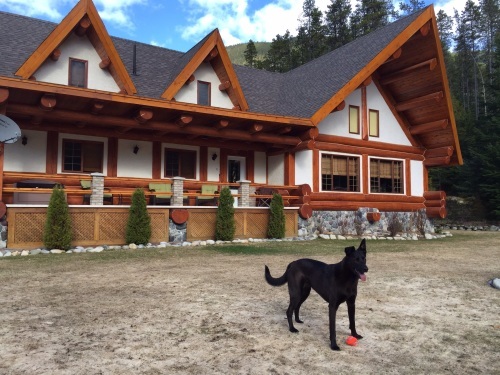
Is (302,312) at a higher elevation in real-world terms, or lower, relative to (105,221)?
lower

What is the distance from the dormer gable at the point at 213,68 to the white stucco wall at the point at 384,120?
24.4ft

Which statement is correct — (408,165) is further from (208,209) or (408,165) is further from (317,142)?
(208,209)

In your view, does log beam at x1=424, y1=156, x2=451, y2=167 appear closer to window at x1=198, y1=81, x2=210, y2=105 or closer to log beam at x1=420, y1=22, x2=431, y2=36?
log beam at x1=420, y1=22, x2=431, y2=36

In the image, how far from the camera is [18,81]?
11.1 m

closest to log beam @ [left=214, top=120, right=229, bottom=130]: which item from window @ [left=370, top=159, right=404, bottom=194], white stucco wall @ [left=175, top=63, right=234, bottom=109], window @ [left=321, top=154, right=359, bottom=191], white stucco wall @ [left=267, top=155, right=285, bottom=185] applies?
white stucco wall @ [left=175, top=63, right=234, bottom=109]

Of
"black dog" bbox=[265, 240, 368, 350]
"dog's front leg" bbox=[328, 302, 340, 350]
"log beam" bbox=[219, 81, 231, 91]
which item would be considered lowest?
"dog's front leg" bbox=[328, 302, 340, 350]

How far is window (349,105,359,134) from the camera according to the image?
1934cm

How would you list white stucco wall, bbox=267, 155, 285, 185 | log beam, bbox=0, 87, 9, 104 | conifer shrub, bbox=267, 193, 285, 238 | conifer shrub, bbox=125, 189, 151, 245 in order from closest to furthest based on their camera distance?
log beam, bbox=0, 87, 9, 104 < conifer shrub, bbox=125, 189, 151, 245 < conifer shrub, bbox=267, 193, 285, 238 < white stucco wall, bbox=267, 155, 285, 185

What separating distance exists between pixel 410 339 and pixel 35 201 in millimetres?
12551

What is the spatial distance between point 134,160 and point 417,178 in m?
14.7

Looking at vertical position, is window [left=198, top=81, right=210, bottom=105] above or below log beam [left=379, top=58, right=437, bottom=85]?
below

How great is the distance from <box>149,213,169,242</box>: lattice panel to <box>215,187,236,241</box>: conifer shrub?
168 cm

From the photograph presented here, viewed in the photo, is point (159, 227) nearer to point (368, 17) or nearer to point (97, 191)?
point (97, 191)

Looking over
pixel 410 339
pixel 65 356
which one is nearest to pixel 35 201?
pixel 65 356
